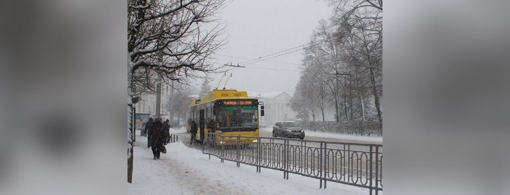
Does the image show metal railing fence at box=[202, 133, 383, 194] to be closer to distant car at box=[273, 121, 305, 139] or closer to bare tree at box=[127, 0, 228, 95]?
distant car at box=[273, 121, 305, 139]

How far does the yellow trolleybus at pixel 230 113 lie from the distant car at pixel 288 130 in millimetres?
559

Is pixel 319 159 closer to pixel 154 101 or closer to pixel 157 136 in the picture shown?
pixel 157 136

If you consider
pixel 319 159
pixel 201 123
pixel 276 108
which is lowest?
pixel 319 159

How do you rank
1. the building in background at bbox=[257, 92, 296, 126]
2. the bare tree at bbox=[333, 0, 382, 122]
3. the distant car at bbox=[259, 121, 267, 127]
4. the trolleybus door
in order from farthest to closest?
the trolleybus door
the distant car at bbox=[259, 121, 267, 127]
the bare tree at bbox=[333, 0, 382, 122]
the building in background at bbox=[257, 92, 296, 126]

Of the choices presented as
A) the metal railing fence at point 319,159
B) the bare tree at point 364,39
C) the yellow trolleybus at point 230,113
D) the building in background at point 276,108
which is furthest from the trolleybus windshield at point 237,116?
the bare tree at point 364,39

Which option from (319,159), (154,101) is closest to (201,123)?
(154,101)

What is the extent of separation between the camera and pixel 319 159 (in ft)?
14.1

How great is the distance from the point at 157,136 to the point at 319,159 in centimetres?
315

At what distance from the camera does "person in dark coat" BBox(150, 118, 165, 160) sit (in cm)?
610

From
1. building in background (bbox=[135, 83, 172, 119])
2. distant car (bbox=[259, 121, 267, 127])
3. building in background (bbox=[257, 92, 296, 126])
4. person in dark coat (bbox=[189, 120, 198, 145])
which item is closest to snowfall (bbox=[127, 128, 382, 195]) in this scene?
distant car (bbox=[259, 121, 267, 127])

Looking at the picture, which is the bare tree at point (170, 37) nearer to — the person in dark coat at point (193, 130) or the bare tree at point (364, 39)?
the bare tree at point (364, 39)

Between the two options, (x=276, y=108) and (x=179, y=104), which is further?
(x=179, y=104)

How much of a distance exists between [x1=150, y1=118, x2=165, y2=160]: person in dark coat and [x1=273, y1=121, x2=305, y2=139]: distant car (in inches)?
81.1
